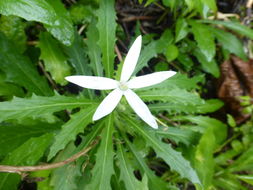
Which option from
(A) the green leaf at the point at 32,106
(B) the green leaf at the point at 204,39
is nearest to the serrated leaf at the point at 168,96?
(A) the green leaf at the point at 32,106

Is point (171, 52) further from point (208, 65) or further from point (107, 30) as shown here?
point (107, 30)

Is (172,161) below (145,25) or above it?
below

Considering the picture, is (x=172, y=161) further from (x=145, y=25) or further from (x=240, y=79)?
(x=240, y=79)

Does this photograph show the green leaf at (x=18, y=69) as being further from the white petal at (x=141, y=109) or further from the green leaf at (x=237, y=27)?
the green leaf at (x=237, y=27)

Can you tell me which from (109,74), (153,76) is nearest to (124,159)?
(109,74)

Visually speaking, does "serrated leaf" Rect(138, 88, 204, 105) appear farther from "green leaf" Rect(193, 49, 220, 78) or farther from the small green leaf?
"green leaf" Rect(193, 49, 220, 78)

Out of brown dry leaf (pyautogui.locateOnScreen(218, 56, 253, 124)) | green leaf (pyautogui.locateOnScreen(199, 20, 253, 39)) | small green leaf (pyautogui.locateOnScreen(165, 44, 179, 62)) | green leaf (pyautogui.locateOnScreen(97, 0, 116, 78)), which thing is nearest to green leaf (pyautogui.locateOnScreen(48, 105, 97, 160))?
green leaf (pyautogui.locateOnScreen(97, 0, 116, 78))

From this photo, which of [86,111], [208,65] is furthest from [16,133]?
[208,65]
